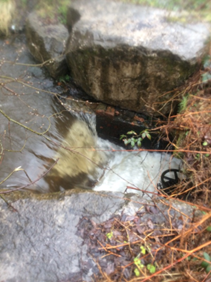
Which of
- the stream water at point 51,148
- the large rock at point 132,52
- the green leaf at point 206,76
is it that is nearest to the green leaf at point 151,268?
the stream water at point 51,148

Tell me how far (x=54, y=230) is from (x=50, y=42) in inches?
133

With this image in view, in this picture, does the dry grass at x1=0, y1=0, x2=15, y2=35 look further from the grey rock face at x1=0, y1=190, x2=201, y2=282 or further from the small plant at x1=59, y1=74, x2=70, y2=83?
the grey rock face at x1=0, y1=190, x2=201, y2=282

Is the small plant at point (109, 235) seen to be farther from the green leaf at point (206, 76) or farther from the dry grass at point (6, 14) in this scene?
the dry grass at point (6, 14)

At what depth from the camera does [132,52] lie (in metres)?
2.98

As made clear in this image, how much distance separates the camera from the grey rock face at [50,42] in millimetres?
3840

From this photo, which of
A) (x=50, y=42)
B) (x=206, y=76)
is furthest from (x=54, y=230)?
(x=50, y=42)

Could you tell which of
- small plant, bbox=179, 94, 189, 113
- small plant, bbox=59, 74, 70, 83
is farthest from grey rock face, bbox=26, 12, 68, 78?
small plant, bbox=179, 94, 189, 113

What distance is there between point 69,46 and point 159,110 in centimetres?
191

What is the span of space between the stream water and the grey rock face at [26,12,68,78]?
34cm

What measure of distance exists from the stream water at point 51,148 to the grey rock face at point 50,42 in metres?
Answer: 0.34

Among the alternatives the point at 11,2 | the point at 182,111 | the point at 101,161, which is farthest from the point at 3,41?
the point at 182,111

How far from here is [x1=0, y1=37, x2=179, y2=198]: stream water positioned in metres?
3.05

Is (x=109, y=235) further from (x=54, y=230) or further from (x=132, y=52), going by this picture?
(x=132, y=52)

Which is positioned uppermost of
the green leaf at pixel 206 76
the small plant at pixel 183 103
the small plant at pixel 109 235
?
the green leaf at pixel 206 76
